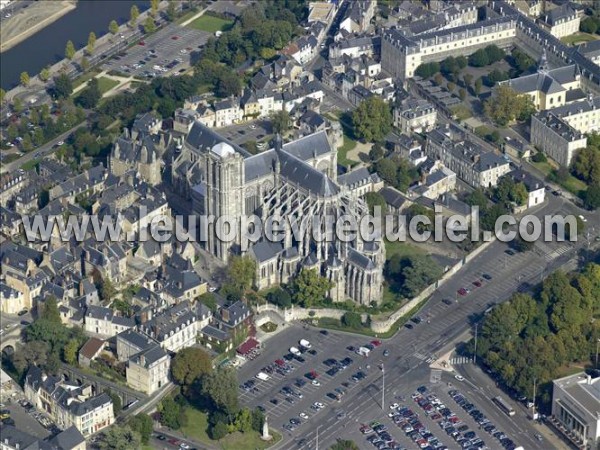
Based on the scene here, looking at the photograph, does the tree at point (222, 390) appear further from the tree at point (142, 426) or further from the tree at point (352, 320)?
the tree at point (352, 320)

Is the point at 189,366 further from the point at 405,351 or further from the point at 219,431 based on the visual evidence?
the point at 405,351

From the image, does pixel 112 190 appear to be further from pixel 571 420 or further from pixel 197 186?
pixel 571 420

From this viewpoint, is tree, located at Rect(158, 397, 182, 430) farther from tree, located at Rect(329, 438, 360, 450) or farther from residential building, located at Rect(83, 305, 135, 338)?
tree, located at Rect(329, 438, 360, 450)

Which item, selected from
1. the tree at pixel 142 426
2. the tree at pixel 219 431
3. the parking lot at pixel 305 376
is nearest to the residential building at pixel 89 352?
the tree at pixel 142 426

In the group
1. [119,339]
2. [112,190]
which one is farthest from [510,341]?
[112,190]

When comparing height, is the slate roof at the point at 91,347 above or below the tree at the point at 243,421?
above

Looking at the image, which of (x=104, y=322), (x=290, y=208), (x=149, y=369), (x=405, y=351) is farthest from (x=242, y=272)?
(x=405, y=351)

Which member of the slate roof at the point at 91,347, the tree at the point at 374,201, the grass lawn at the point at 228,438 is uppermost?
the tree at the point at 374,201
